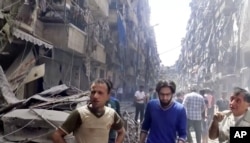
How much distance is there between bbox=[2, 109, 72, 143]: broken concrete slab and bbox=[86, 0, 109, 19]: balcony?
550 inches

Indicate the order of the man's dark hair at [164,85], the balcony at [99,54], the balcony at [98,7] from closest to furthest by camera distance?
the man's dark hair at [164,85] < the balcony at [98,7] < the balcony at [99,54]

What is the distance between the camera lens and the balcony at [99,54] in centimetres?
1900

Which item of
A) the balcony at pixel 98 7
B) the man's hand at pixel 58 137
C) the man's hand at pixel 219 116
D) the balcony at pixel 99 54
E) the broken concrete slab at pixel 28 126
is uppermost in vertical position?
the balcony at pixel 98 7

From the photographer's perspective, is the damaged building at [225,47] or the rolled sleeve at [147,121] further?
the damaged building at [225,47]

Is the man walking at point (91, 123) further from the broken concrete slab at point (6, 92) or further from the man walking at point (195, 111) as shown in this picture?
the man walking at point (195, 111)

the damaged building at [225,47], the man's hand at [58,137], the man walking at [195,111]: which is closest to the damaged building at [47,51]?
the man's hand at [58,137]

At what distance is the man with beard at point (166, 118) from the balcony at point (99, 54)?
14.8m

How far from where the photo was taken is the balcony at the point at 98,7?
1880cm

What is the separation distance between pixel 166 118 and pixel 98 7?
1639 cm

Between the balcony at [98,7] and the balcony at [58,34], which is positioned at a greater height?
the balcony at [98,7]

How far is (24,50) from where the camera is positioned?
32.3 feet

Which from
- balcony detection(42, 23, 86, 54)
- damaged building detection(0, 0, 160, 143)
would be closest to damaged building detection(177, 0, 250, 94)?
damaged building detection(0, 0, 160, 143)

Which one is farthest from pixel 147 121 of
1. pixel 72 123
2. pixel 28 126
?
pixel 28 126

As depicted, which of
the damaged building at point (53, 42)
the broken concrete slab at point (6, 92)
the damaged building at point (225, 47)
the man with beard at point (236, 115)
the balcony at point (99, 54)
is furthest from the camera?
the damaged building at point (225, 47)
